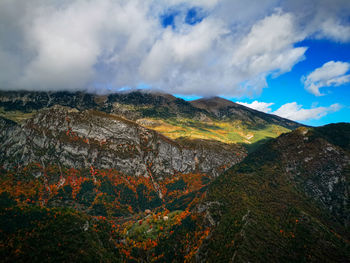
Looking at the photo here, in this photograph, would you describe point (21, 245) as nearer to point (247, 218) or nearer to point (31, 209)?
point (31, 209)

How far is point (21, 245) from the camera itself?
139m

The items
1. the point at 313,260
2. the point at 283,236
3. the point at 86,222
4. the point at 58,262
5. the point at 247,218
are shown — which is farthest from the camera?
the point at 86,222

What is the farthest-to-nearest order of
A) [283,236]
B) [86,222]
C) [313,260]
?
[86,222]
[283,236]
[313,260]

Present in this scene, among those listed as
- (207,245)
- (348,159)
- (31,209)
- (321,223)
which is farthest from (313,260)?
(31,209)

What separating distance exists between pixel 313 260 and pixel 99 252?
149 metres

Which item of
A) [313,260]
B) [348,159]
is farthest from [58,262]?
[348,159]

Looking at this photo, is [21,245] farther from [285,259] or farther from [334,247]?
[334,247]

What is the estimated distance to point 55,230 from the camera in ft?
522

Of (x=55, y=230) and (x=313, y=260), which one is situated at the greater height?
(x=313, y=260)

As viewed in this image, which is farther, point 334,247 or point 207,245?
point 207,245

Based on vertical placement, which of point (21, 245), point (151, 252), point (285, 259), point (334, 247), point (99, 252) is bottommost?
point (151, 252)

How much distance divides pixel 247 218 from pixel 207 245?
39.1m

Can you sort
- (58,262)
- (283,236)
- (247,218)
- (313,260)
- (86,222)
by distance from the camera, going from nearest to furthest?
(313,260) → (58,262) → (283,236) → (247,218) → (86,222)

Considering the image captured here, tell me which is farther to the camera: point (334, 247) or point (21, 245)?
point (21, 245)
